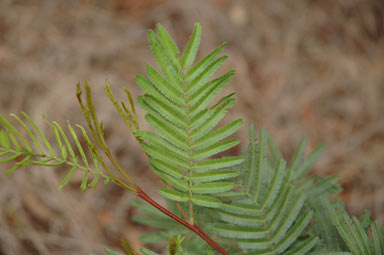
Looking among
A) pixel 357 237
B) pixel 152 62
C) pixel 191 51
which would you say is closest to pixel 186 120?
pixel 191 51

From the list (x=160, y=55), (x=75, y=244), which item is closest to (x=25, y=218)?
(x=75, y=244)

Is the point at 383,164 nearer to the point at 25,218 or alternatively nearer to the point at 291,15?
the point at 291,15

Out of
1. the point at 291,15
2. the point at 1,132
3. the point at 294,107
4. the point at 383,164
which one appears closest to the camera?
the point at 1,132

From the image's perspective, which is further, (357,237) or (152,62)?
(152,62)

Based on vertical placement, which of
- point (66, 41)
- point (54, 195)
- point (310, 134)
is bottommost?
point (54, 195)

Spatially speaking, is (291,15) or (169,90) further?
(291,15)

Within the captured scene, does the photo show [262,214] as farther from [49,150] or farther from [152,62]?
[152,62]

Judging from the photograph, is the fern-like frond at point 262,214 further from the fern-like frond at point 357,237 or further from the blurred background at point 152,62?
the blurred background at point 152,62
